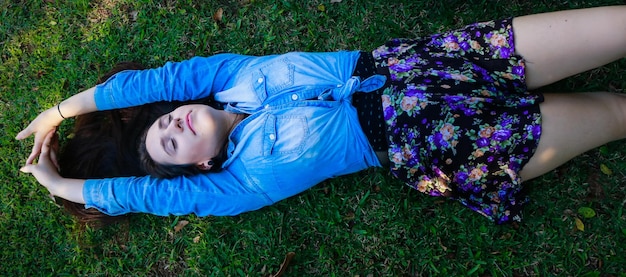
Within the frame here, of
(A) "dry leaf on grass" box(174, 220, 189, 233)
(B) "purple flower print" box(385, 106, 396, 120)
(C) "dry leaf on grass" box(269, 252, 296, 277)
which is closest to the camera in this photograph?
(B) "purple flower print" box(385, 106, 396, 120)

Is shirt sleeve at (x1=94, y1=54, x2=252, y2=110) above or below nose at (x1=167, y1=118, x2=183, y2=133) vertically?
above

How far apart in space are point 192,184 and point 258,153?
0.55m

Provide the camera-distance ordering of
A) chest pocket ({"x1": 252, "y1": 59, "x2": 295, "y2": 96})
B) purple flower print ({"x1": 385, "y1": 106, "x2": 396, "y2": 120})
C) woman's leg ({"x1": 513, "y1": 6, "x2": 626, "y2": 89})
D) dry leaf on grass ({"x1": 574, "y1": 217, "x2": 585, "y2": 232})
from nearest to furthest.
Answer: woman's leg ({"x1": 513, "y1": 6, "x2": 626, "y2": 89})
purple flower print ({"x1": 385, "y1": 106, "x2": 396, "y2": 120})
chest pocket ({"x1": 252, "y1": 59, "x2": 295, "y2": 96})
dry leaf on grass ({"x1": 574, "y1": 217, "x2": 585, "y2": 232})

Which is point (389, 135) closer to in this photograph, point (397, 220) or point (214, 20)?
point (397, 220)

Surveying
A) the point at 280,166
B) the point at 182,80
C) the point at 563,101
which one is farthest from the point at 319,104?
the point at 563,101

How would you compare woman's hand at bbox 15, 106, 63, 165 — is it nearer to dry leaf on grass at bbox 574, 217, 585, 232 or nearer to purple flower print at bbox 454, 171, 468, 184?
purple flower print at bbox 454, 171, 468, 184

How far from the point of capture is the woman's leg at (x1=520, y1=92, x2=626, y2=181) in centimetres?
287

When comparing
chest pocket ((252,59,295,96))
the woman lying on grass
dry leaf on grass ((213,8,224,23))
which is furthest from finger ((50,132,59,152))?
chest pocket ((252,59,295,96))

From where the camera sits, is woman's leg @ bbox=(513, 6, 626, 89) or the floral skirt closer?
woman's leg @ bbox=(513, 6, 626, 89)

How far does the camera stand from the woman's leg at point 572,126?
2.87 metres

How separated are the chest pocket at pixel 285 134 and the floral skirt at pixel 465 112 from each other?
56cm

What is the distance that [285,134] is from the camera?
10.1 feet

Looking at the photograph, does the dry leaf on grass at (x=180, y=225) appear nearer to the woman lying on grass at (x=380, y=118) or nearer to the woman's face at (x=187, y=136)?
the woman lying on grass at (x=380, y=118)

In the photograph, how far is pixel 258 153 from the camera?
3.12m
